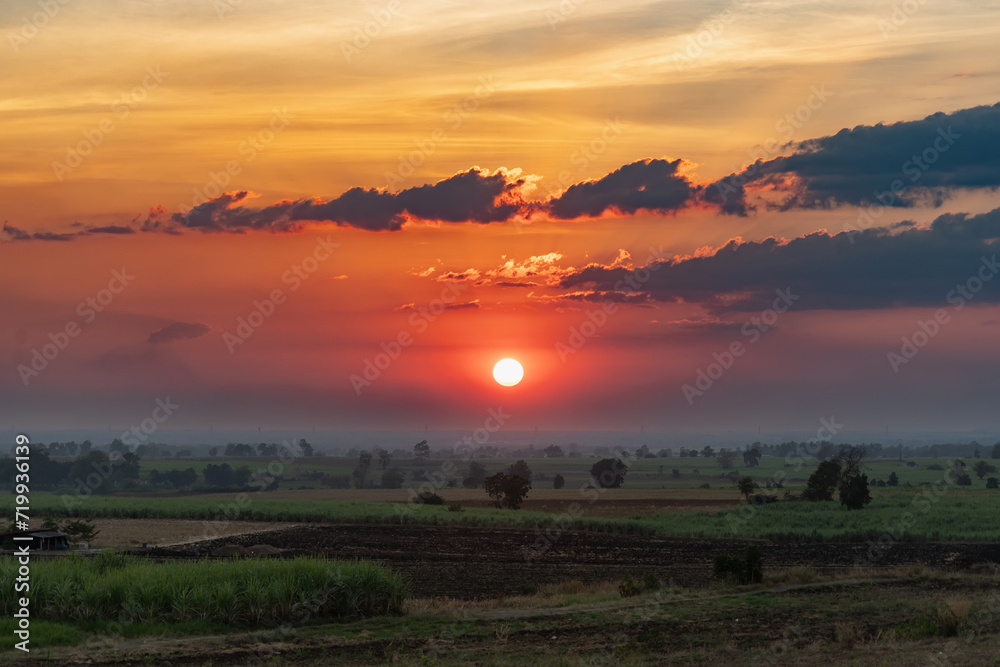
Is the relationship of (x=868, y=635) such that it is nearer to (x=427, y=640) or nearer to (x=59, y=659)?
(x=427, y=640)

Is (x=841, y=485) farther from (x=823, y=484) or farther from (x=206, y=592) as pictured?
(x=206, y=592)

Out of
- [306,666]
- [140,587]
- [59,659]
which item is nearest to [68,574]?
[140,587]

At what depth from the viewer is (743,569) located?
39812 mm

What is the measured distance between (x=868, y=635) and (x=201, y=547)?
45247 millimetres

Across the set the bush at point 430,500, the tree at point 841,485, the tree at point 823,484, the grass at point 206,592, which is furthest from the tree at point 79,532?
the tree at point 823,484

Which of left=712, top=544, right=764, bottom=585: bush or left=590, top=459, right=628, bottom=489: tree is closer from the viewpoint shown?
left=712, top=544, right=764, bottom=585: bush

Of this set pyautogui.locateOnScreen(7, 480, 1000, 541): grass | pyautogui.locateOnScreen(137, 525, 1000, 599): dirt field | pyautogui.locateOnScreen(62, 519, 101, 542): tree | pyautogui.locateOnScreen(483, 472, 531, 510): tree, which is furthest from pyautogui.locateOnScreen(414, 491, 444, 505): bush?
pyautogui.locateOnScreen(62, 519, 101, 542): tree

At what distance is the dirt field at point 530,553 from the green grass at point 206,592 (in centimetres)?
962

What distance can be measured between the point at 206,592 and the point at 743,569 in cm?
2235

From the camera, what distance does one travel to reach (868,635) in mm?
27312

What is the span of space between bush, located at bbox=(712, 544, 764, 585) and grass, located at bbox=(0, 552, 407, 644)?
51.6 feet

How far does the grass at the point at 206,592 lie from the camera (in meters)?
27.2

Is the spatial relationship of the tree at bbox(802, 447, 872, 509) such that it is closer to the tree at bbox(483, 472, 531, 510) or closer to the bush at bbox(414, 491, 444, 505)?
the tree at bbox(483, 472, 531, 510)

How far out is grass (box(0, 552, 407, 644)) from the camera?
2721cm
